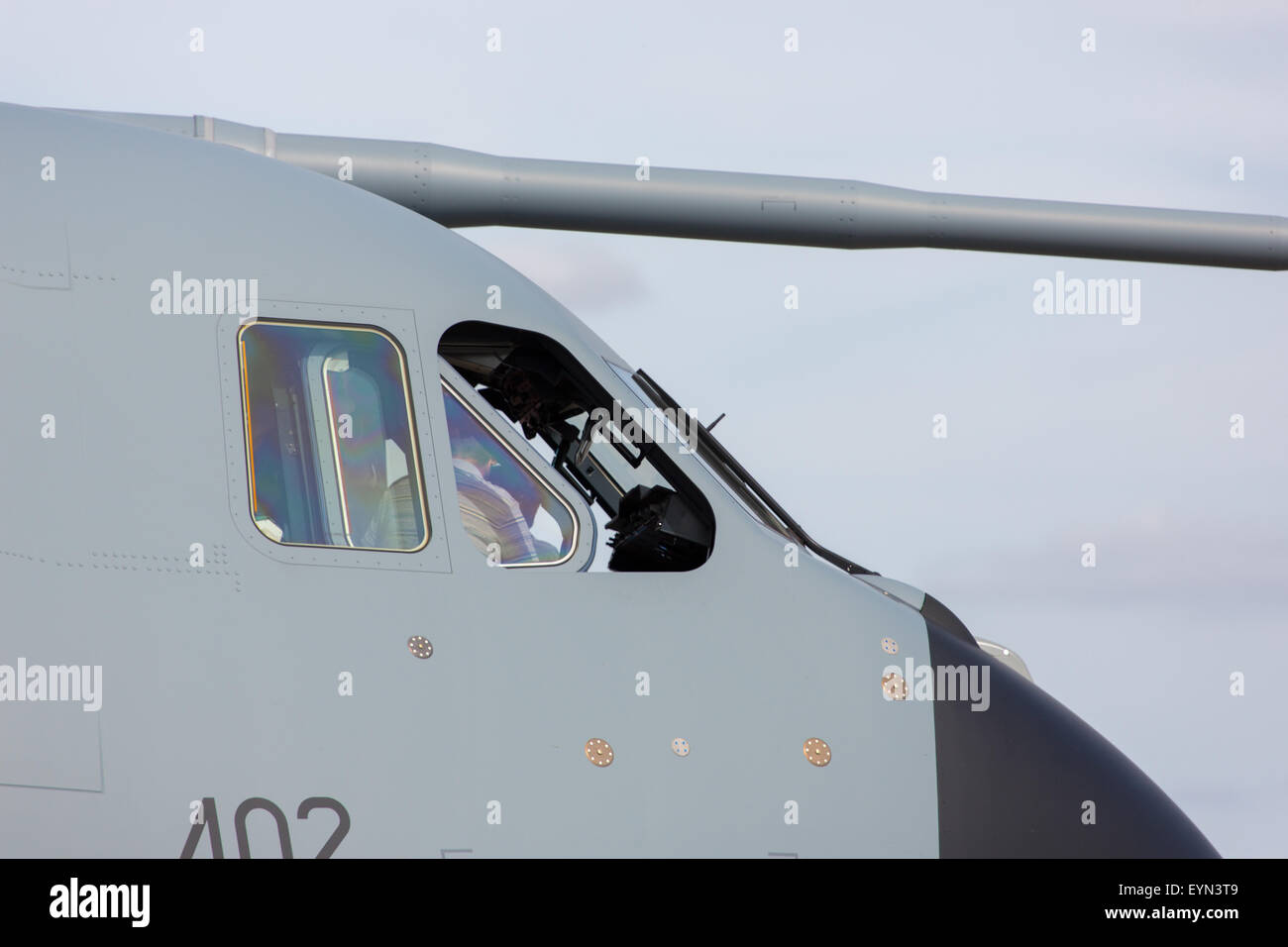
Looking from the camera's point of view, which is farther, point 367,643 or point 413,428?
point 413,428

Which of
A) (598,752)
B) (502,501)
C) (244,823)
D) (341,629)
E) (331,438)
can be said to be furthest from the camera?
(502,501)

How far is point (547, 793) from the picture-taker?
5.66 m

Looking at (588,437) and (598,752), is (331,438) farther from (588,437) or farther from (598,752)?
(598,752)

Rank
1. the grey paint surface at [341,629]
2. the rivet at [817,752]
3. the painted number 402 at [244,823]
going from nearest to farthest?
the painted number 402 at [244,823] → the grey paint surface at [341,629] → the rivet at [817,752]

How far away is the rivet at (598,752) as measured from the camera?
5758 mm

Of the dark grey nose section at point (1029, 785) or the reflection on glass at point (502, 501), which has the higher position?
the reflection on glass at point (502, 501)

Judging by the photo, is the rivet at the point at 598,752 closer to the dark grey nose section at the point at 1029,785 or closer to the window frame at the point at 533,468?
the window frame at the point at 533,468

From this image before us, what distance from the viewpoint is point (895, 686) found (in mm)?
6262

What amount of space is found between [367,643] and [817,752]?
181 cm

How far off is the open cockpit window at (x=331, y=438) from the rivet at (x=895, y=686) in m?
1.94

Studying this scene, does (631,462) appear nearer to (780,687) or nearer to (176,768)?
(780,687)

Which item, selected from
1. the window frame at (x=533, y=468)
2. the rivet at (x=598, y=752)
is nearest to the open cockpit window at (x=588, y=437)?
the window frame at (x=533, y=468)

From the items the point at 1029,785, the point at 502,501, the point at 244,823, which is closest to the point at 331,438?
the point at 502,501

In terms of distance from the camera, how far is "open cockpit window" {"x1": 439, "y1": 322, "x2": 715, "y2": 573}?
632cm
